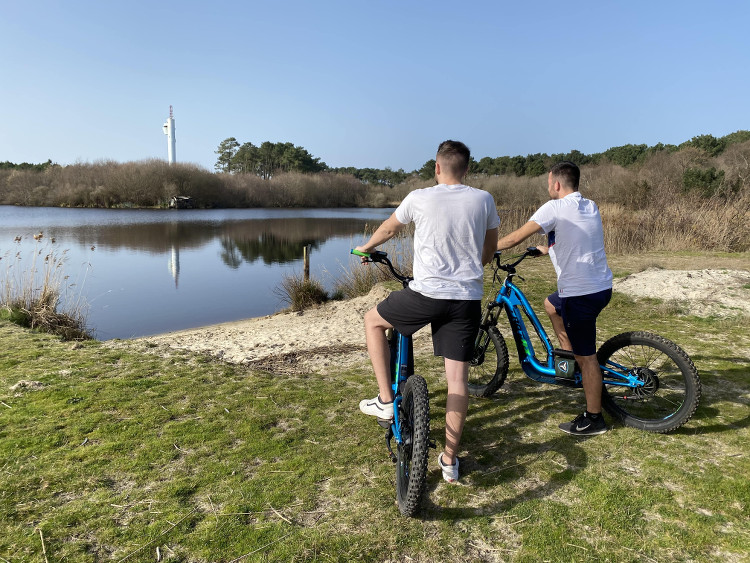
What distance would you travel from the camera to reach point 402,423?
2668mm

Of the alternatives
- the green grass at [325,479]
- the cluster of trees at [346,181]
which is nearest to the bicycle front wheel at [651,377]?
the green grass at [325,479]

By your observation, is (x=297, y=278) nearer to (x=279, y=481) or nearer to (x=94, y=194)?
(x=279, y=481)

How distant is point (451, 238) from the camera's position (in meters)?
2.52

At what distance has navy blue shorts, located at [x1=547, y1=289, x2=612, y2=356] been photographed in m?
3.17

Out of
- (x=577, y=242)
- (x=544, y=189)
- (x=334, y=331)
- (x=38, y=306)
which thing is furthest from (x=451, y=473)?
(x=544, y=189)

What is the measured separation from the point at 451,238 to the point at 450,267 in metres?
0.16

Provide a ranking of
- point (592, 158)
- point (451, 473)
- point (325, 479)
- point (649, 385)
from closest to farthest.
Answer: point (451, 473) < point (325, 479) < point (649, 385) < point (592, 158)

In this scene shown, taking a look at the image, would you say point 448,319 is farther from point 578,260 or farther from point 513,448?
point 513,448

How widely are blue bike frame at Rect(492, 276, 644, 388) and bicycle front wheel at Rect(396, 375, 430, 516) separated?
144cm

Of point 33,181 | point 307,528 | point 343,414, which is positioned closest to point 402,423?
point 307,528

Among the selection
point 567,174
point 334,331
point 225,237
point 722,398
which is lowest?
point 334,331

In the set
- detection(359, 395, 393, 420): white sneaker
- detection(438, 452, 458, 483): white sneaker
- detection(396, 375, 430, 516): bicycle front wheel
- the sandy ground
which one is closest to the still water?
the sandy ground

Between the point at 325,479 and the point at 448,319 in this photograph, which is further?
the point at 325,479

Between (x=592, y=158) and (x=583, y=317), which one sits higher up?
(x=592, y=158)
